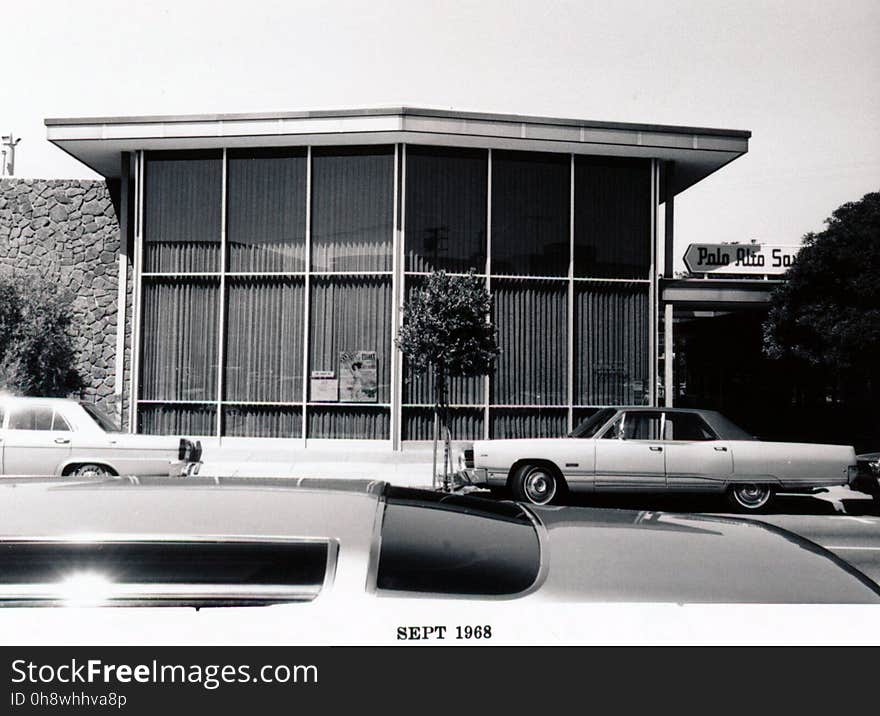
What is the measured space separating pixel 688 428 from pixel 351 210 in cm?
951

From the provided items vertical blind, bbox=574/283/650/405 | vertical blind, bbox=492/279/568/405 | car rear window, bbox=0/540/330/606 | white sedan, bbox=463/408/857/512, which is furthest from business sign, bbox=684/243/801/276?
car rear window, bbox=0/540/330/606

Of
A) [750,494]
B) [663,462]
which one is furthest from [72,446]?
[750,494]

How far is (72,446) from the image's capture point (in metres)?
12.0

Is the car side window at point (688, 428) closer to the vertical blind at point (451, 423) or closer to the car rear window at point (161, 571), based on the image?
the vertical blind at point (451, 423)

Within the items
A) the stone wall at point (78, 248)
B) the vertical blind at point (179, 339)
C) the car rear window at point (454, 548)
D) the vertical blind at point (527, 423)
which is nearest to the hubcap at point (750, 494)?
the vertical blind at point (527, 423)

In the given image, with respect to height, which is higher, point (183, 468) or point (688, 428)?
point (688, 428)

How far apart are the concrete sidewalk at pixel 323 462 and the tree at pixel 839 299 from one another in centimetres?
789

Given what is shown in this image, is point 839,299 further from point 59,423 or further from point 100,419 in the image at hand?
point 59,423

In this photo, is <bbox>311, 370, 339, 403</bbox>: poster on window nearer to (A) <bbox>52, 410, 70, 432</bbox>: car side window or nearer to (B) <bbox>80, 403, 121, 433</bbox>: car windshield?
(B) <bbox>80, 403, 121, 433</bbox>: car windshield

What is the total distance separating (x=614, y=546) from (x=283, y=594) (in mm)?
929

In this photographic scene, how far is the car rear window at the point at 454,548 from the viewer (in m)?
2.14

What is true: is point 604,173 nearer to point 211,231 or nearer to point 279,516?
point 211,231

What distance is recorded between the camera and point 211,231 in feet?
63.6
